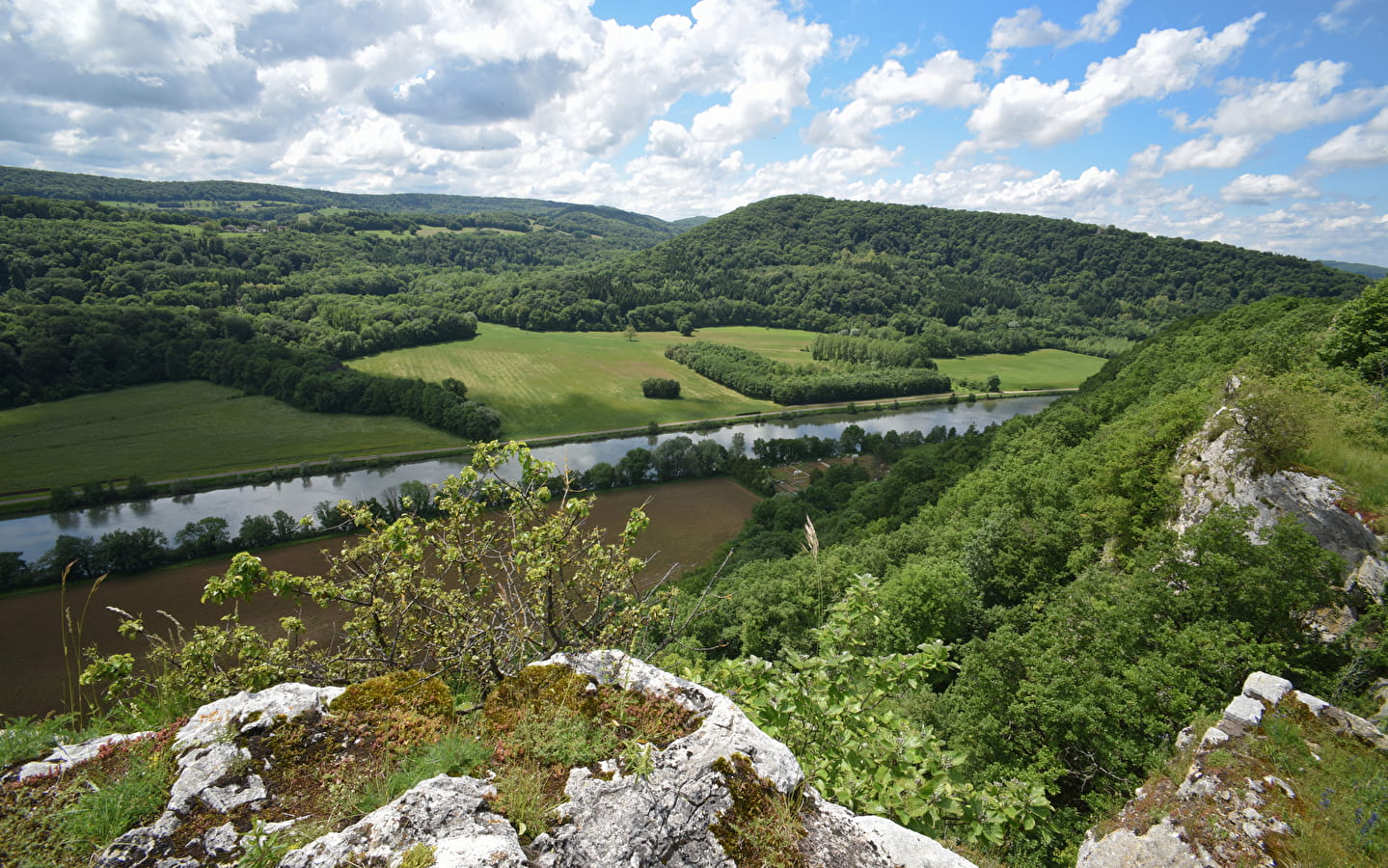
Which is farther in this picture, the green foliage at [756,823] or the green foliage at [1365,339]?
the green foliage at [1365,339]

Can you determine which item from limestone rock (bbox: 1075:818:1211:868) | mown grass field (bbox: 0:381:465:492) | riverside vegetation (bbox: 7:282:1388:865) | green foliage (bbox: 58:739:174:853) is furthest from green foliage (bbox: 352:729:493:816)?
mown grass field (bbox: 0:381:465:492)

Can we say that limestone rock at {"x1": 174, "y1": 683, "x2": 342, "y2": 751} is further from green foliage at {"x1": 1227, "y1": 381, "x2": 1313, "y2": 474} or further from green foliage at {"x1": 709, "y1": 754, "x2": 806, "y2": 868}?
green foliage at {"x1": 1227, "y1": 381, "x2": 1313, "y2": 474}

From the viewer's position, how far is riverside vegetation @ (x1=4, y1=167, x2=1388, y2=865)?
491 centimetres

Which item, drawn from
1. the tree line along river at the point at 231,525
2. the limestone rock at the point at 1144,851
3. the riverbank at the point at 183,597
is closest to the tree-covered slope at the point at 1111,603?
the limestone rock at the point at 1144,851

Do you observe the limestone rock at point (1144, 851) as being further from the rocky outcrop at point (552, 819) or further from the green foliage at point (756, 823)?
the green foliage at point (756, 823)

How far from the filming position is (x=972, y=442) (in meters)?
48.1

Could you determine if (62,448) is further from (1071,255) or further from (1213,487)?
(1071,255)

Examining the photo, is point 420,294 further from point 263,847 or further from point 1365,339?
point 263,847

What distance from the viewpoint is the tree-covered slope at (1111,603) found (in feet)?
30.6

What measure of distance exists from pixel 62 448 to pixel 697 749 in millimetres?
83708

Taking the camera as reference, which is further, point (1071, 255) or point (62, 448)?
point (1071, 255)

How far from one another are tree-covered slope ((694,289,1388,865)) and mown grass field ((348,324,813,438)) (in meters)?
55.9

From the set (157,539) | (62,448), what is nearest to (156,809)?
(157,539)

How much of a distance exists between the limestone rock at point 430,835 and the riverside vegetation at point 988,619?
2023 mm
